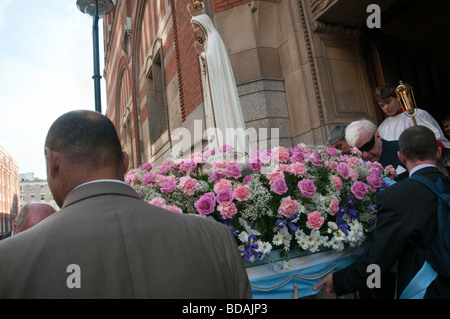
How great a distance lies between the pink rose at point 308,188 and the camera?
2215 millimetres

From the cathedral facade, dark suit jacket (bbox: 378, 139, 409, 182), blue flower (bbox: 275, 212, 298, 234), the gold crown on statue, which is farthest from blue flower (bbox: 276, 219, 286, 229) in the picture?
the cathedral facade

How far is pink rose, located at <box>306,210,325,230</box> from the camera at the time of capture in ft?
7.12

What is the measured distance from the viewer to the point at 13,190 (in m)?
82.6

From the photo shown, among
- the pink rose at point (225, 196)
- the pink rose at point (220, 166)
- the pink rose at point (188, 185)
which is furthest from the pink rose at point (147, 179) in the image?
the pink rose at point (225, 196)

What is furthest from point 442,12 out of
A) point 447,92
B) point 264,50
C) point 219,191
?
point 219,191

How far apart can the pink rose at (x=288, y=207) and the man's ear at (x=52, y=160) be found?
1.33 metres

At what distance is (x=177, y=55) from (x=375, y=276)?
7.75 m

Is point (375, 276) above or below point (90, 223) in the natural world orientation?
below

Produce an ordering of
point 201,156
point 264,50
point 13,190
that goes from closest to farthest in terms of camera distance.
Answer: point 201,156
point 264,50
point 13,190

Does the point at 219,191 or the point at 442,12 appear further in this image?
the point at 442,12

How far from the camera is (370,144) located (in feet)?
11.1

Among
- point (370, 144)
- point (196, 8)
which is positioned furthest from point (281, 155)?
point (196, 8)

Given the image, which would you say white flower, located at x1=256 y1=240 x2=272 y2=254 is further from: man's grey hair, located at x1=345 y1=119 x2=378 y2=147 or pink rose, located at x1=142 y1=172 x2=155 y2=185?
man's grey hair, located at x1=345 y1=119 x2=378 y2=147
